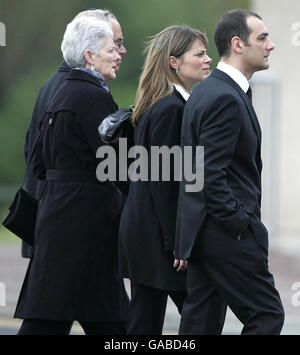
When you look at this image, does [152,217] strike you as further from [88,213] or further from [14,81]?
[14,81]

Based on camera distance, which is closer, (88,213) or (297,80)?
(88,213)

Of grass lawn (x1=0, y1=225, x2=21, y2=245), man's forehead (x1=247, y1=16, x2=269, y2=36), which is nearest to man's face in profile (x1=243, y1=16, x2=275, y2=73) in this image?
man's forehead (x1=247, y1=16, x2=269, y2=36)

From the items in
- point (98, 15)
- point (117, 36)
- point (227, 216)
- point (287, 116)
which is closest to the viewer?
point (227, 216)

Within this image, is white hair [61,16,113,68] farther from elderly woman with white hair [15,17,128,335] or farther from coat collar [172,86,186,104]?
coat collar [172,86,186,104]

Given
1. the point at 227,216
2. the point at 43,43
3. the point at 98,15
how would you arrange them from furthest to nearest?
the point at 43,43 → the point at 98,15 → the point at 227,216

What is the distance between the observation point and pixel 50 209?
17.6 feet

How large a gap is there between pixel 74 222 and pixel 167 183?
521mm

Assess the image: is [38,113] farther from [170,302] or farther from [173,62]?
[170,302]

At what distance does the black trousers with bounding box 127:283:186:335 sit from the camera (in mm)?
5301

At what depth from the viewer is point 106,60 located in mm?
5461

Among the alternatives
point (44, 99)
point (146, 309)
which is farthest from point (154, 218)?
point (44, 99)

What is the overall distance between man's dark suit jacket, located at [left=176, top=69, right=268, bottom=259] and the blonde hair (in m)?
0.39

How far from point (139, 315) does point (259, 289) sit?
0.76 m
